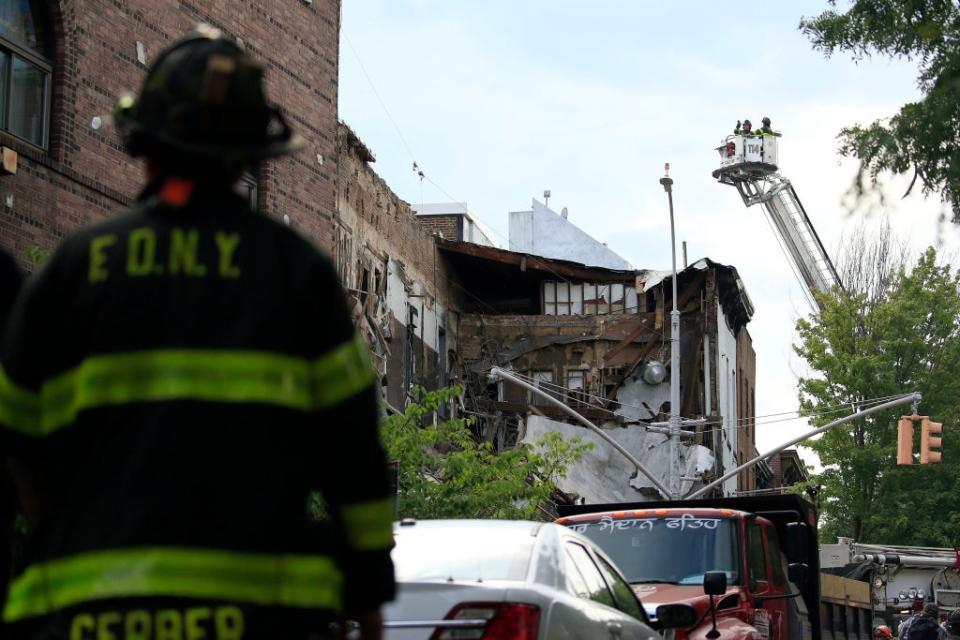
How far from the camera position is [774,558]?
13.5 meters

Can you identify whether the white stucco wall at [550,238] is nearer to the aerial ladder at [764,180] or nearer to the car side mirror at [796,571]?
the aerial ladder at [764,180]

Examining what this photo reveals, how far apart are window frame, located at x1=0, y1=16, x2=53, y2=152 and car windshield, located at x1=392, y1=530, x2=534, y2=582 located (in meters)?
12.4

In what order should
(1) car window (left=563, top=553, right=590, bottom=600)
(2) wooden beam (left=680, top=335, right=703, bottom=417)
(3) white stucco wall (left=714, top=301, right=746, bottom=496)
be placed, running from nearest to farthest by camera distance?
→ (1) car window (left=563, top=553, right=590, bottom=600), (2) wooden beam (left=680, top=335, right=703, bottom=417), (3) white stucco wall (left=714, top=301, right=746, bottom=496)

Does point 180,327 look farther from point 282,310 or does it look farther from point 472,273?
point 472,273

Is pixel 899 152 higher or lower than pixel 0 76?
lower

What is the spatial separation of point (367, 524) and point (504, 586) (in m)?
3.33

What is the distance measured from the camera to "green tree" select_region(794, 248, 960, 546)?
2004 inches

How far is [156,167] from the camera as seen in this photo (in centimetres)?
336

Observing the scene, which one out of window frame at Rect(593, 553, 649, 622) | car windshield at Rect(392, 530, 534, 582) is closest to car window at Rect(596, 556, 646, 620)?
window frame at Rect(593, 553, 649, 622)

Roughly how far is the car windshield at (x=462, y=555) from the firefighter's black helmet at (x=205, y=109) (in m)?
3.66

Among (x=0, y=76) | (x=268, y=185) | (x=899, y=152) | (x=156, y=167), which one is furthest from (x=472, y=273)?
(x=156, y=167)

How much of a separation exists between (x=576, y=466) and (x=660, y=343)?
5.33 m

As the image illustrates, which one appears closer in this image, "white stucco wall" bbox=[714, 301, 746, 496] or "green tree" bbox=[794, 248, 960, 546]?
"white stucco wall" bbox=[714, 301, 746, 496]

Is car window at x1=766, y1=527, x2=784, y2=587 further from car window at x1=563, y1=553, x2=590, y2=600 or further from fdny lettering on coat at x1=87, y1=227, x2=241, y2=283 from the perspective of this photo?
fdny lettering on coat at x1=87, y1=227, x2=241, y2=283
